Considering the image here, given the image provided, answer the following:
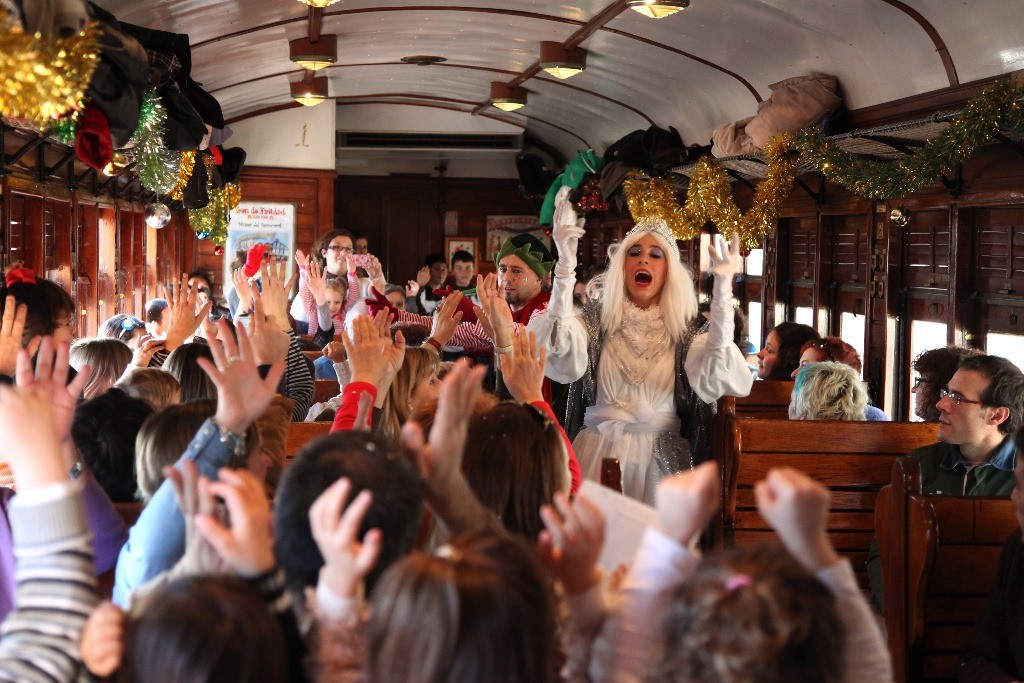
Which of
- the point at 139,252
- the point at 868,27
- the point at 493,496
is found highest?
the point at 868,27

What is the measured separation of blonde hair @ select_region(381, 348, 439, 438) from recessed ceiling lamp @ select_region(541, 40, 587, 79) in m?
5.44

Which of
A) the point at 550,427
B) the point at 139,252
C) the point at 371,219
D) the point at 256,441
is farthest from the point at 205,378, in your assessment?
the point at 371,219

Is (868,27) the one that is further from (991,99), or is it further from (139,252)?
(139,252)

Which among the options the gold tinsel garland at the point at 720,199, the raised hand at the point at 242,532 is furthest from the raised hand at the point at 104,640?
the gold tinsel garland at the point at 720,199

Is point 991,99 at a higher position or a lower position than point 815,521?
higher

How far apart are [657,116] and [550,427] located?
29.2 feet

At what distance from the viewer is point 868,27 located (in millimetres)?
6336

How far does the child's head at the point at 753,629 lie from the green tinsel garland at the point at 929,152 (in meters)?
4.07

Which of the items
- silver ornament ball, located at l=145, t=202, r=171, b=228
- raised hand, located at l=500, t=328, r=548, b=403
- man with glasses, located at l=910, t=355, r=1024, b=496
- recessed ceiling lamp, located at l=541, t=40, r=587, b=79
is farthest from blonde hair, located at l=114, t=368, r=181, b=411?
silver ornament ball, located at l=145, t=202, r=171, b=228

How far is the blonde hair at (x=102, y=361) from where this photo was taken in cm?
413

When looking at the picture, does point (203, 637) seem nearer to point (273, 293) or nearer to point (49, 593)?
point (49, 593)

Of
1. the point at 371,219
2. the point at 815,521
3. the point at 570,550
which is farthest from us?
the point at 371,219

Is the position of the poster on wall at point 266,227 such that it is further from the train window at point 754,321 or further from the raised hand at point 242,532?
the raised hand at point 242,532

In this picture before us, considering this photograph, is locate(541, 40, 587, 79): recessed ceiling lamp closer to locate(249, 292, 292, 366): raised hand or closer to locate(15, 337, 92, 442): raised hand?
locate(249, 292, 292, 366): raised hand
